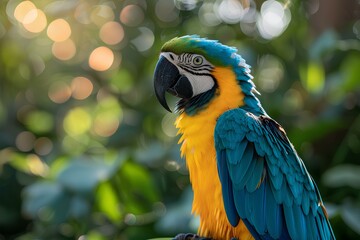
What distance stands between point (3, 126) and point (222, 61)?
77.8 inches

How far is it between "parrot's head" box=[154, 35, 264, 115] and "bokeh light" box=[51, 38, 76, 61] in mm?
1870

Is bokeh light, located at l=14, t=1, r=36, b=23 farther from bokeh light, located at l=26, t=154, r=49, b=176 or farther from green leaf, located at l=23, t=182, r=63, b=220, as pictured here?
green leaf, located at l=23, t=182, r=63, b=220

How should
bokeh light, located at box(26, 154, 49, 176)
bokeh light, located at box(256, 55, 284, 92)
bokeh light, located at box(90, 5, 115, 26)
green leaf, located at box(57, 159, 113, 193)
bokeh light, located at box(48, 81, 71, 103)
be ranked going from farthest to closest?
bokeh light, located at box(48, 81, 71, 103) → bokeh light, located at box(90, 5, 115, 26) → bokeh light, located at box(256, 55, 284, 92) → bokeh light, located at box(26, 154, 49, 176) → green leaf, located at box(57, 159, 113, 193)

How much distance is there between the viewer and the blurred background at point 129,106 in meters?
2.06

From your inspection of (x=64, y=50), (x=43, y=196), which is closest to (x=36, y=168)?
(x=43, y=196)

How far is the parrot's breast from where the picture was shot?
3.86 feet

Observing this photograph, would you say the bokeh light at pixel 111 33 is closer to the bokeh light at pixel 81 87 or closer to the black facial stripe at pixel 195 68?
the bokeh light at pixel 81 87

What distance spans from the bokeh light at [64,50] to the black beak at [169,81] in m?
1.87

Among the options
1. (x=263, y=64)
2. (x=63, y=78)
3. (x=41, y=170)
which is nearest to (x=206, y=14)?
(x=263, y=64)

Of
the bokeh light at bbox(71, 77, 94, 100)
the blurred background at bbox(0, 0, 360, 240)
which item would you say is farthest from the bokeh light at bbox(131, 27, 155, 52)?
the bokeh light at bbox(71, 77, 94, 100)

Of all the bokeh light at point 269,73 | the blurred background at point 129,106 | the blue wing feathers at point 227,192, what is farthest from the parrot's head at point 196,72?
the bokeh light at point 269,73

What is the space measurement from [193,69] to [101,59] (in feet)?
5.89

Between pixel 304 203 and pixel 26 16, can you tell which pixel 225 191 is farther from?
pixel 26 16

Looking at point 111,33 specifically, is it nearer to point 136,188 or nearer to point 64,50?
point 64,50
